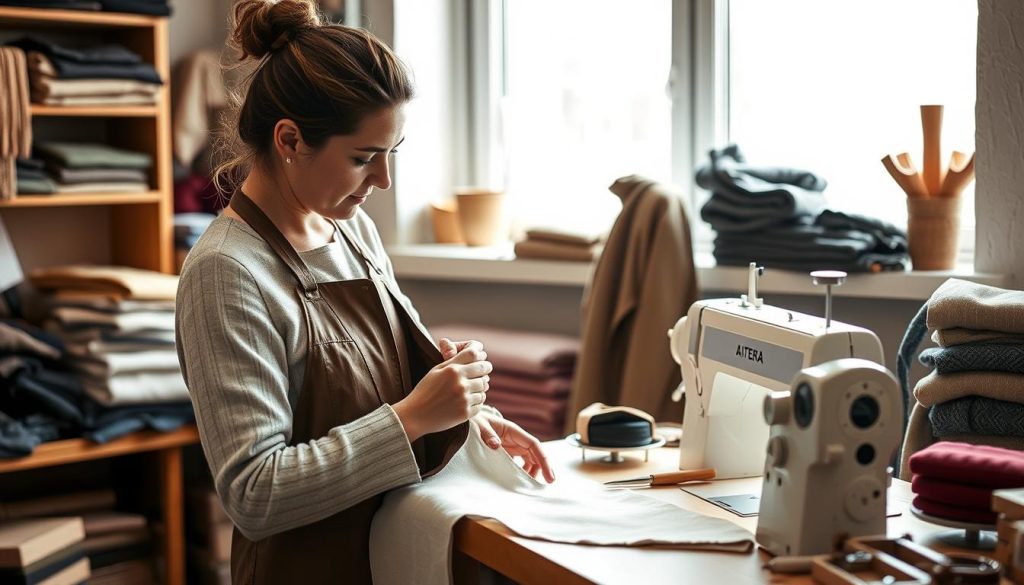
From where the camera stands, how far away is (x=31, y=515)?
303cm

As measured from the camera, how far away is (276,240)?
1.70m

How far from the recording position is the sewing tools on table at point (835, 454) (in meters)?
1.36

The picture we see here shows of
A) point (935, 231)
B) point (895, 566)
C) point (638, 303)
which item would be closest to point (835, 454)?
point (895, 566)

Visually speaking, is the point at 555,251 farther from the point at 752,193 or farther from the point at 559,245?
the point at 752,193

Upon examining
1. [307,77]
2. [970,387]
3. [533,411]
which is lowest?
[533,411]

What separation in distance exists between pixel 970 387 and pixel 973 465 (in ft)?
1.36

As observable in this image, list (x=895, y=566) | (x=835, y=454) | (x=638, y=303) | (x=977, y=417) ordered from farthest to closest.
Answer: (x=638, y=303) → (x=977, y=417) → (x=835, y=454) → (x=895, y=566)

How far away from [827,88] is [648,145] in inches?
20.6

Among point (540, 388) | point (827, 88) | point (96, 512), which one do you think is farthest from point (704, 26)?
point (96, 512)

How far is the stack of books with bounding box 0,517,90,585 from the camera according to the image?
A: 8.95 ft

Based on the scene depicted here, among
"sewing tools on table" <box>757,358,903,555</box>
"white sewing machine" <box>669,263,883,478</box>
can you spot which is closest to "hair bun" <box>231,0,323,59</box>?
"white sewing machine" <box>669,263,883,478</box>

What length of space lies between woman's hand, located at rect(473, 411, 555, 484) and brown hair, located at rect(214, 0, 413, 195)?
49 cm

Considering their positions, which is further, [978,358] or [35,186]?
[35,186]

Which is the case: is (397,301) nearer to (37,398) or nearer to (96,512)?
(37,398)
